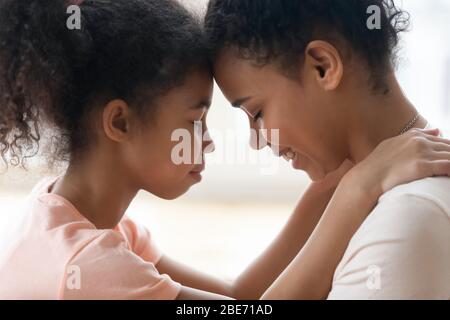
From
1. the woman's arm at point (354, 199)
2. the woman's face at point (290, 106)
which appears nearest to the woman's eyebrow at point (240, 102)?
the woman's face at point (290, 106)

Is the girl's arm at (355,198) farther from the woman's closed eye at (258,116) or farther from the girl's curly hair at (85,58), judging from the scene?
the girl's curly hair at (85,58)

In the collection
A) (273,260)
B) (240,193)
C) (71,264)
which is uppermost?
(71,264)

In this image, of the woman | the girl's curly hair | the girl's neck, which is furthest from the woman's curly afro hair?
the girl's neck

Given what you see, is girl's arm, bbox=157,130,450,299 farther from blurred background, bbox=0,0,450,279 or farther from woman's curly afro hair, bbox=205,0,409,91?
blurred background, bbox=0,0,450,279

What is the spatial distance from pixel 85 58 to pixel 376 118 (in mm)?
513

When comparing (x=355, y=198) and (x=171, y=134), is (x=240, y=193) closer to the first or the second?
(x=171, y=134)

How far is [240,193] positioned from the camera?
3.88 m

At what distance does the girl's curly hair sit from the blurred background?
1.54 metres

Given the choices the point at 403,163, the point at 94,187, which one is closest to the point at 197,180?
the point at 94,187

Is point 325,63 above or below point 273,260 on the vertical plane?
above

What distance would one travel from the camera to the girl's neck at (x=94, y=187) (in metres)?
1.29

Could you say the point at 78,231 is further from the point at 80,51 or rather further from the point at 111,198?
the point at 80,51

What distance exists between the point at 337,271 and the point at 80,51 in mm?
574
